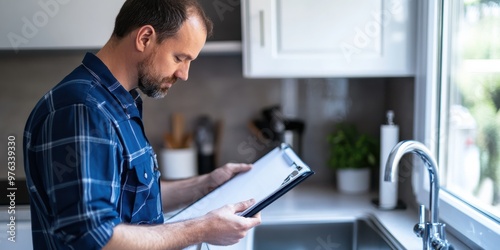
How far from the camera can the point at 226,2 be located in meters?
1.76

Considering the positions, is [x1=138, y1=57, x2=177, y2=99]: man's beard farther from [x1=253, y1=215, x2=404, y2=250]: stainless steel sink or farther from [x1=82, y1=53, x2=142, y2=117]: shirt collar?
[x1=253, y1=215, x2=404, y2=250]: stainless steel sink

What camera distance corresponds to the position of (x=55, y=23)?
1.57 meters

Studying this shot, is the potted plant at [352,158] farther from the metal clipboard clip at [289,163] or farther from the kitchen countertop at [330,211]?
the metal clipboard clip at [289,163]

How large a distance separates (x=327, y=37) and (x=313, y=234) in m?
0.66

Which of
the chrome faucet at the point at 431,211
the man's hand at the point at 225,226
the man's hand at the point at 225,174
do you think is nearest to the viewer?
the man's hand at the point at 225,226

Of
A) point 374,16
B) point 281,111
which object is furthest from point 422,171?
point 281,111

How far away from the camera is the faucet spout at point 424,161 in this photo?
3.53ft

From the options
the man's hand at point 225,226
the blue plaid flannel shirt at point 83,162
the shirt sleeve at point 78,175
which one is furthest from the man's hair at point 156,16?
the man's hand at point 225,226

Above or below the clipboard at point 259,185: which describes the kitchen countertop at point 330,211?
below

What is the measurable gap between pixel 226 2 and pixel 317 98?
540 millimetres

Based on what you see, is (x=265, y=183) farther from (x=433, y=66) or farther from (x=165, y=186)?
(x=433, y=66)

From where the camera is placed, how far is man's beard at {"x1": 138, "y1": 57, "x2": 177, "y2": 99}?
1080 mm

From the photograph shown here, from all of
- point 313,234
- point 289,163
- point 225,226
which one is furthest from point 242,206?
point 313,234

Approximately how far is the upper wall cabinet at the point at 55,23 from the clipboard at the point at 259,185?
2.15 ft
